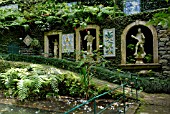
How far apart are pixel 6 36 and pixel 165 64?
992cm

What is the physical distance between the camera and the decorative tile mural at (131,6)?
12914mm

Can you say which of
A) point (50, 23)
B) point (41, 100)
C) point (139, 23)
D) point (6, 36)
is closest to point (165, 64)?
point (139, 23)

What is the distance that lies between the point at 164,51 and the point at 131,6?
4081 mm

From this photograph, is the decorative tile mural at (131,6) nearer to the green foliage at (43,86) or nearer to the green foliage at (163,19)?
the green foliage at (43,86)

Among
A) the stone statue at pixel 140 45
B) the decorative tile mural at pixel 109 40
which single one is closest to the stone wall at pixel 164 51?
the stone statue at pixel 140 45

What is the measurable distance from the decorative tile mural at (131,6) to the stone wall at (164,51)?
117 inches

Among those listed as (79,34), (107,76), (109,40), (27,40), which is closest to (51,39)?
(27,40)

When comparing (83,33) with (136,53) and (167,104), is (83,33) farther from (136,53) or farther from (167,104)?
(167,104)

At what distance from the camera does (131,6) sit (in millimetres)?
13078

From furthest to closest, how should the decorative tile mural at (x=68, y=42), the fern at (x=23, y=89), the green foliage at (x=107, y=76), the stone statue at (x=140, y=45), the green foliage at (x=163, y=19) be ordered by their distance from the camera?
the decorative tile mural at (x=68, y=42), the stone statue at (x=140, y=45), the green foliage at (x=107, y=76), the fern at (x=23, y=89), the green foliage at (x=163, y=19)

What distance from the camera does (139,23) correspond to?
11.1 meters

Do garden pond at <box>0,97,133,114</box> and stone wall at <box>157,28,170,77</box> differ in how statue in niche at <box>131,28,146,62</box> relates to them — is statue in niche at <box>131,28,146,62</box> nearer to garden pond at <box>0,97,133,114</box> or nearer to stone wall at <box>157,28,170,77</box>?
stone wall at <box>157,28,170,77</box>

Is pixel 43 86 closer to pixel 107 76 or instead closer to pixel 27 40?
pixel 107 76

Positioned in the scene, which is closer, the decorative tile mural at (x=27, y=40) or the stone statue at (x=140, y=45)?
the stone statue at (x=140, y=45)
